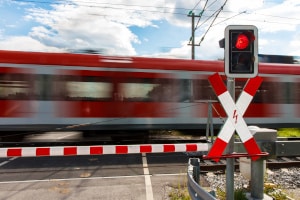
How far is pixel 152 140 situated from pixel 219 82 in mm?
8304

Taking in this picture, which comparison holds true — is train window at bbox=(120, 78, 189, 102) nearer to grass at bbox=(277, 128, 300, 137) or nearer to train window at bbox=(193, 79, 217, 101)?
train window at bbox=(193, 79, 217, 101)

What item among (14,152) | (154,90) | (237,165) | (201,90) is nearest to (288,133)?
(201,90)

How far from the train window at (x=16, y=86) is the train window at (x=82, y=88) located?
87 centimetres

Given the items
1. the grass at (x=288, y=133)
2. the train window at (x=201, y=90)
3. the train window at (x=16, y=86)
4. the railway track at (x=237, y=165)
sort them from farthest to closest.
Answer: the grass at (x=288, y=133) → the train window at (x=201, y=90) → the train window at (x=16, y=86) → the railway track at (x=237, y=165)

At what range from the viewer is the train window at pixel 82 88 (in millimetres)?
10117

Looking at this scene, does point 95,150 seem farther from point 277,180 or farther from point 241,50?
point 277,180

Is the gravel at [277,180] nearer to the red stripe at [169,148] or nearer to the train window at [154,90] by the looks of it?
the red stripe at [169,148]

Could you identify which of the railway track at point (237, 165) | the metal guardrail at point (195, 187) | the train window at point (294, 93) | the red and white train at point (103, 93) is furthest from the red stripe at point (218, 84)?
the train window at point (294, 93)

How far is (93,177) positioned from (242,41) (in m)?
4.58

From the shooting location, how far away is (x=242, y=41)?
11.8 ft

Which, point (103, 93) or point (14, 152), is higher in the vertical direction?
point (103, 93)

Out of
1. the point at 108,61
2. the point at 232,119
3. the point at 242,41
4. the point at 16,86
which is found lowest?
the point at 232,119

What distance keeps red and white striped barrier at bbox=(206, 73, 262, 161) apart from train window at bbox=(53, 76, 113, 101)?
727 cm

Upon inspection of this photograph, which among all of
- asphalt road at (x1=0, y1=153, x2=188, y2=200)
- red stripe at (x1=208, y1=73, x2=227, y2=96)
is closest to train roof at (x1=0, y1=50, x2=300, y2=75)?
asphalt road at (x1=0, y1=153, x2=188, y2=200)
